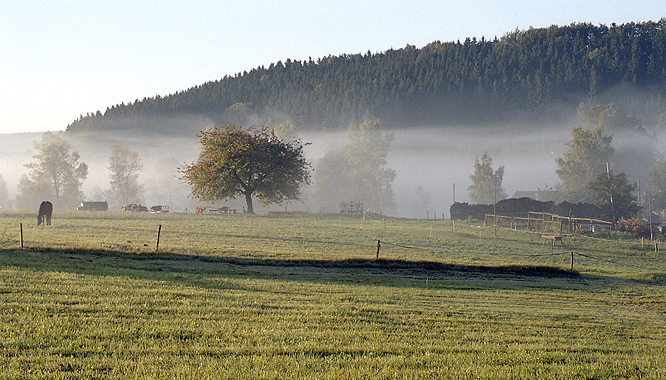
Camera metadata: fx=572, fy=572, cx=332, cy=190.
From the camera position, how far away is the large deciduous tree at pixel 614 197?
235ft

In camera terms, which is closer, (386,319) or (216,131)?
(386,319)

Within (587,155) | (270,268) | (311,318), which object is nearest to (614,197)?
(587,155)

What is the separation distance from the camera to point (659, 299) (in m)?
20.7

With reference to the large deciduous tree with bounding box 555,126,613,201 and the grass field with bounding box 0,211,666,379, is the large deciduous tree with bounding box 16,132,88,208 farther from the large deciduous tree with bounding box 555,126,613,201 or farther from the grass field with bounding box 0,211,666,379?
the large deciduous tree with bounding box 555,126,613,201

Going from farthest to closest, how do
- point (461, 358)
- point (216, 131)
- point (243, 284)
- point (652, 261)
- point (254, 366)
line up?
point (216, 131), point (652, 261), point (243, 284), point (461, 358), point (254, 366)

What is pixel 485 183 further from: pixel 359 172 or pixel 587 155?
pixel 359 172

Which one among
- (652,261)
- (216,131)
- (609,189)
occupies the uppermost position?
(216,131)

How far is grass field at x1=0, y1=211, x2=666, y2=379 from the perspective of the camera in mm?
8711

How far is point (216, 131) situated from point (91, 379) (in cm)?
6646

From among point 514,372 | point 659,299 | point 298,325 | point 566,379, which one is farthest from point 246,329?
point 659,299

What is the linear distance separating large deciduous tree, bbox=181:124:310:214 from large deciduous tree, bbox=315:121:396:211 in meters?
61.1

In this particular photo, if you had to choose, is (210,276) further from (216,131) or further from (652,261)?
(216,131)

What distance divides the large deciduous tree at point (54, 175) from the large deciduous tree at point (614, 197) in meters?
98.7

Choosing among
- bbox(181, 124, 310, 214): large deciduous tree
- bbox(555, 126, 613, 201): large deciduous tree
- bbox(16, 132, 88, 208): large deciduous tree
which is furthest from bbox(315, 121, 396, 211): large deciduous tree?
bbox(181, 124, 310, 214): large deciduous tree
